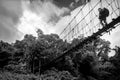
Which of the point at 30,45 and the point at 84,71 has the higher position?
the point at 30,45

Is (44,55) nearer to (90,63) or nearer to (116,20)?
(90,63)

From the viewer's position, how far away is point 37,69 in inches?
640


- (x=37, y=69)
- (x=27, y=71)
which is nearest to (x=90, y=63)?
(x=37, y=69)

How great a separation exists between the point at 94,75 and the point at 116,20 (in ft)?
39.3

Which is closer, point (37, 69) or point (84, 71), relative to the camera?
point (37, 69)

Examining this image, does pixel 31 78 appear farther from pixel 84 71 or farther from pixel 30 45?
pixel 84 71

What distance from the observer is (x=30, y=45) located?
616 inches

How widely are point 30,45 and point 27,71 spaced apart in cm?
294

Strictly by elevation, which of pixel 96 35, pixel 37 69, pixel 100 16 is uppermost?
pixel 100 16

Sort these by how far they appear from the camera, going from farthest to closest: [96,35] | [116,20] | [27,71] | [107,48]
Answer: [107,48]
[27,71]
[96,35]
[116,20]

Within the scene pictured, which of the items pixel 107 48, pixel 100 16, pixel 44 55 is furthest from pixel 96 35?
pixel 107 48

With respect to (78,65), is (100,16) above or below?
above

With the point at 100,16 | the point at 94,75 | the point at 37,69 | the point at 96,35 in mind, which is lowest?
the point at 94,75

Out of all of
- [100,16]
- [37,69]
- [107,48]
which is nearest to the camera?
[100,16]
